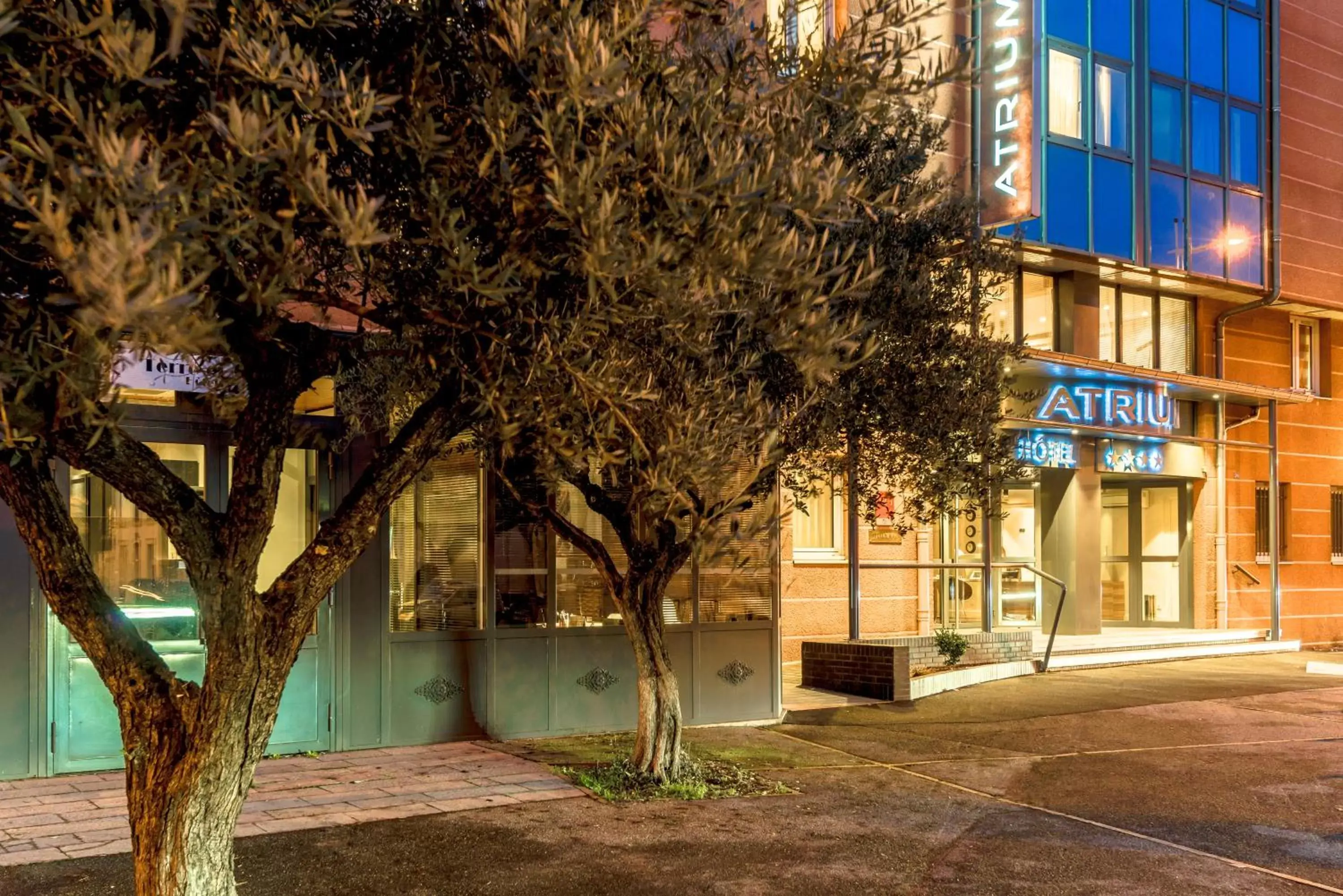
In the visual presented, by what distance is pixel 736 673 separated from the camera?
39.7 ft

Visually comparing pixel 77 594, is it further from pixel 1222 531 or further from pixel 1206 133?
pixel 1206 133

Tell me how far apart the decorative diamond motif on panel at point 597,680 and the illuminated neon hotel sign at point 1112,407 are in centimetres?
917

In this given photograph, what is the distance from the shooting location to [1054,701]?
14.0 metres

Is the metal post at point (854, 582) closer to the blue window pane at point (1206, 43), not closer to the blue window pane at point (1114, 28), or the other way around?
the blue window pane at point (1114, 28)

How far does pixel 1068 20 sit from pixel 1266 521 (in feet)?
31.7

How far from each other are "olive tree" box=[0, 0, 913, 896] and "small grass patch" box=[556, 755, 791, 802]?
12.2ft

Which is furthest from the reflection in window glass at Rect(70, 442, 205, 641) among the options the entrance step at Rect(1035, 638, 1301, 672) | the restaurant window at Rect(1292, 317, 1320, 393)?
the restaurant window at Rect(1292, 317, 1320, 393)

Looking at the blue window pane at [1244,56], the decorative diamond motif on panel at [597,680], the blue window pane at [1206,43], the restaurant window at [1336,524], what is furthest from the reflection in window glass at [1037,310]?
the decorative diamond motif on panel at [597,680]

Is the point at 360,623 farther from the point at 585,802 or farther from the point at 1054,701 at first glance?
the point at 1054,701

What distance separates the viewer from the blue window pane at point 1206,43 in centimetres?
2092

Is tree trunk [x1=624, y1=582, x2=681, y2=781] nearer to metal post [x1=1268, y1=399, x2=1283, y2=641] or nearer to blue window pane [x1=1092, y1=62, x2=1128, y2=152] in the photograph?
blue window pane [x1=1092, y1=62, x2=1128, y2=152]

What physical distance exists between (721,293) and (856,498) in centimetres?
602

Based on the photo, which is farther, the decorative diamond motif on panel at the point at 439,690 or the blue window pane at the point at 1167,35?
the blue window pane at the point at 1167,35

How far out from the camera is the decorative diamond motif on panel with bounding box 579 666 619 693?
37.1 feet
